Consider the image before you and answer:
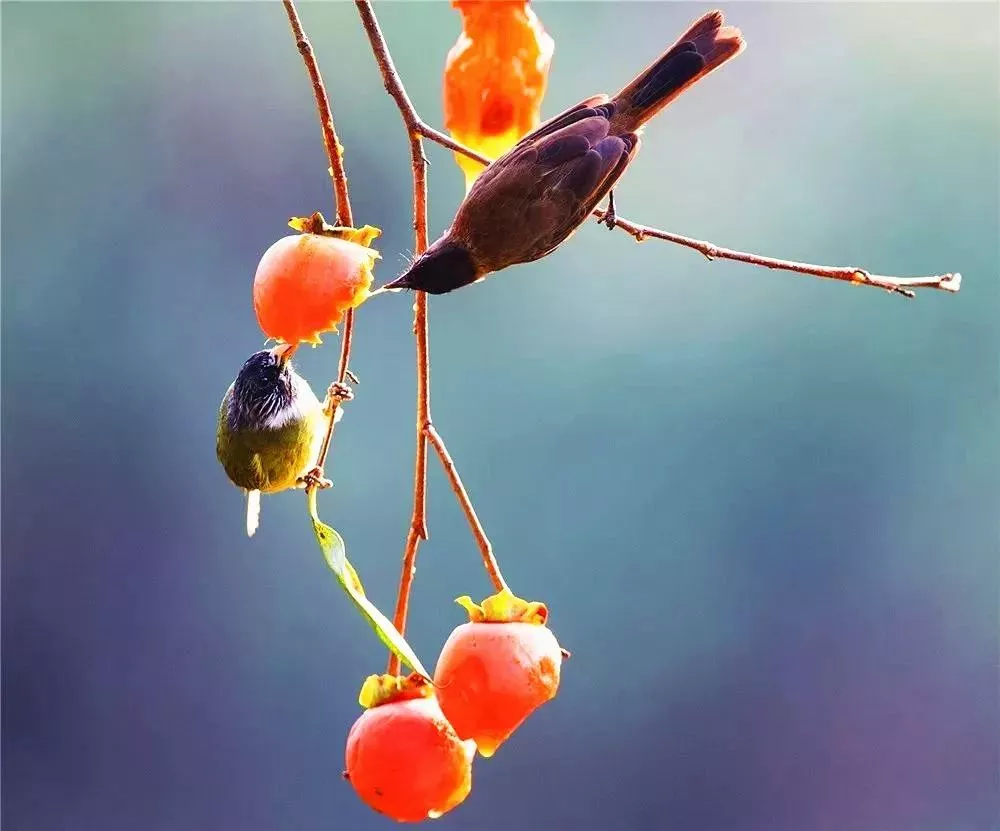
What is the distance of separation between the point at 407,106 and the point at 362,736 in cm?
33

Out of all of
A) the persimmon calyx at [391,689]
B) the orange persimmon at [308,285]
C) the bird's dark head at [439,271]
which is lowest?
the persimmon calyx at [391,689]

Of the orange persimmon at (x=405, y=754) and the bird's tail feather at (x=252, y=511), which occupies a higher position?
the bird's tail feather at (x=252, y=511)

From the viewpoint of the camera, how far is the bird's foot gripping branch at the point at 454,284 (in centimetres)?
44

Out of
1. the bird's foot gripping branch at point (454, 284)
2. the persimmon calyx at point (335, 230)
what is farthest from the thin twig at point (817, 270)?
the persimmon calyx at point (335, 230)

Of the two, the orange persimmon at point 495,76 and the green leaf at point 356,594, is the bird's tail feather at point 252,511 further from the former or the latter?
the orange persimmon at point 495,76

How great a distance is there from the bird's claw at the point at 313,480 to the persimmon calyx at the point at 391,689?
0.11m

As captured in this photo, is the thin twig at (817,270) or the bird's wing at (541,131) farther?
the bird's wing at (541,131)

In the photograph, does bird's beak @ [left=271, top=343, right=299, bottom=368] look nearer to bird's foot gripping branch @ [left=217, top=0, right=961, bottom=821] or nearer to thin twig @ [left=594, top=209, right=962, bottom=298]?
bird's foot gripping branch @ [left=217, top=0, right=961, bottom=821]

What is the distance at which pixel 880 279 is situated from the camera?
0.44 meters

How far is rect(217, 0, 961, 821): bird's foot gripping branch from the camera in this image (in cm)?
44

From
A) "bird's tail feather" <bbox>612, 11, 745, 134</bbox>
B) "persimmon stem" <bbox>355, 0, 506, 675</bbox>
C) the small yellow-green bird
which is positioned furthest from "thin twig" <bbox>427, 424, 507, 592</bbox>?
"bird's tail feather" <bbox>612, 11, 745, 134</bbox>

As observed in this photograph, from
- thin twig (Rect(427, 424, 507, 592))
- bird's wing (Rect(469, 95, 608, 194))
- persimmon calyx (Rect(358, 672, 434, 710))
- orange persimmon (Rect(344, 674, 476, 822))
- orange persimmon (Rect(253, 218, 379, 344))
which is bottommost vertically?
orange persimmon (Rect(344, 674, 476, 822))

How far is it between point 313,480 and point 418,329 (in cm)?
13

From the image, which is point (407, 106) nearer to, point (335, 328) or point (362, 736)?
point (335, 328)
